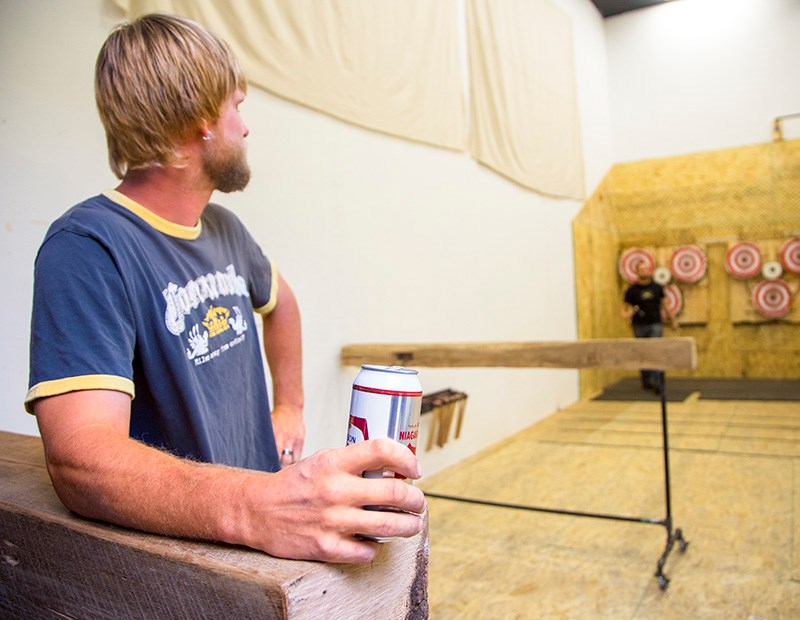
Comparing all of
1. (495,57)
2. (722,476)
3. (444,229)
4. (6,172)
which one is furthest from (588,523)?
(495,57)

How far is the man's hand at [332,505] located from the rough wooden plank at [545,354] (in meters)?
1.88

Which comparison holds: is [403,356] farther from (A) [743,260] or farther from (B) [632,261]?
(A) [743,260]

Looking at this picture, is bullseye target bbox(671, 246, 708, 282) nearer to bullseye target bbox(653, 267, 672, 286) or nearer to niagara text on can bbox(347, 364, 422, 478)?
bullseye target bbox(653, 267, 672, 286)

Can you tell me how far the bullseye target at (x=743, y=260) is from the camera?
7.07m

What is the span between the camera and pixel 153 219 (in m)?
0.98

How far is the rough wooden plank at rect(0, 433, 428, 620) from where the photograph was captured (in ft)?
1.61

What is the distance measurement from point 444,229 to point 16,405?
2.57 metres

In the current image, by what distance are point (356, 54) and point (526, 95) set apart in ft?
7.62

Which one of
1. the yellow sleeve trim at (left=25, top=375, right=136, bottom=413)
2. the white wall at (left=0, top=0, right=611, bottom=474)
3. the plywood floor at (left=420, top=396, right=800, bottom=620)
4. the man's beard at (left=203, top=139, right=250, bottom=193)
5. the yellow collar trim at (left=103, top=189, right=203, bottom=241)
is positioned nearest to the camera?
the yellow sleeve trim at (left=25, top=375, right=136, bottom=413)

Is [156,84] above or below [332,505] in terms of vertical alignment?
above

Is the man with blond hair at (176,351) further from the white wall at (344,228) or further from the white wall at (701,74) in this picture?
the white wall at (701,74)

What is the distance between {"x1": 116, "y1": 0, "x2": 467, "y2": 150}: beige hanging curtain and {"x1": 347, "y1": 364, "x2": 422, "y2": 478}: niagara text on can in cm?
Answer: 185

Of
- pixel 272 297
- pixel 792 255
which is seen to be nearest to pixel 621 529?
pixel 272 297

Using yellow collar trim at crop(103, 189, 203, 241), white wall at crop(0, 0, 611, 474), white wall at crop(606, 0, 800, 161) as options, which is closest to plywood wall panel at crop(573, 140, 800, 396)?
white wall at crop(606, 0, 800, 161)
